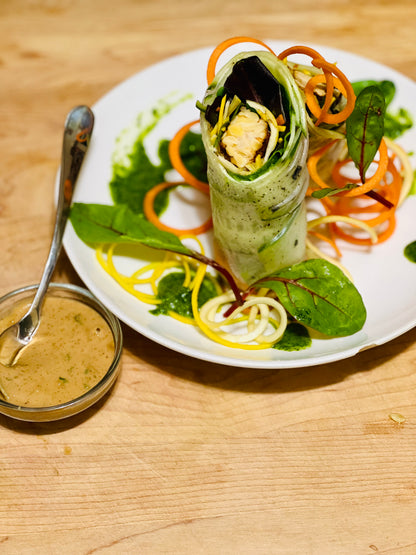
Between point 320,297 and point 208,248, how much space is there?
508mm

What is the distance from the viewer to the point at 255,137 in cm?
177

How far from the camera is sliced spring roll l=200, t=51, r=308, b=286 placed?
1755mm

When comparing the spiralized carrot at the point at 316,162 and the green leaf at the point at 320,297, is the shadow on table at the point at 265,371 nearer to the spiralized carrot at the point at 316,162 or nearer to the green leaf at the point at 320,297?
the green leaf at the point at 320,297

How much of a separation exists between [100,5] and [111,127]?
4.16ft

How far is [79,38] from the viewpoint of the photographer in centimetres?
333

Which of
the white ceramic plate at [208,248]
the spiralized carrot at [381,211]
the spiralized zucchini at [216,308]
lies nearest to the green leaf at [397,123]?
the white ceramic plate at [208,248]

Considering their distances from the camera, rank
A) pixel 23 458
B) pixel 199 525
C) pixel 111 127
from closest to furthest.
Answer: pixel 199 525 → pixel 23 458 → pixel 111 127

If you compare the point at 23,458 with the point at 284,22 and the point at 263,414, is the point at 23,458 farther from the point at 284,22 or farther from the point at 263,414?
the point at 284,22

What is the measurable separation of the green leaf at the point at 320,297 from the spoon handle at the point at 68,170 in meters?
0.69

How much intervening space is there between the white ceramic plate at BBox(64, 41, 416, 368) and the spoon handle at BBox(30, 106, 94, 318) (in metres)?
0.06

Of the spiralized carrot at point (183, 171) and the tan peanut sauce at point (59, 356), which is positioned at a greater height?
the spiralized carrot at point (183, 171)

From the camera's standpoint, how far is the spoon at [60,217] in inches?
77.6

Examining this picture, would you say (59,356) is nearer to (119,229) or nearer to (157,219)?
(119,229)

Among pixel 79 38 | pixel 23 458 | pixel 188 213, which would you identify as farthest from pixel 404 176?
pixel 79 38
